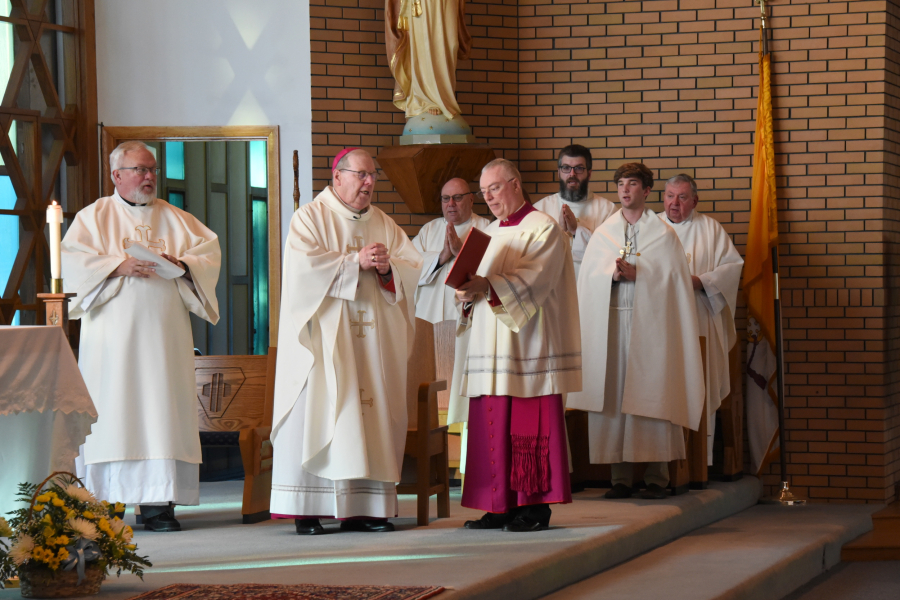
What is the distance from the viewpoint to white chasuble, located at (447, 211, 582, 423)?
5191 millimetres

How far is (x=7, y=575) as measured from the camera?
4082 millimetres

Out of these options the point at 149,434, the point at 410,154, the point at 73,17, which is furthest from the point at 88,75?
the point at 149,434

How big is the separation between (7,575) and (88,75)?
4451mm

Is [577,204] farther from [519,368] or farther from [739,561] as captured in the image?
[739,561]

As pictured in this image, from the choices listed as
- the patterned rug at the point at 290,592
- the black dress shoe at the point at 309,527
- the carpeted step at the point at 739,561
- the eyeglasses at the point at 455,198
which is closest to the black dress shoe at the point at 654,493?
the carpeted step at the point at 739,561

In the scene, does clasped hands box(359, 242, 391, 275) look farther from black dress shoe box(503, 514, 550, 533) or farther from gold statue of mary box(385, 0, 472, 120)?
gold statue of mary box(385, 0, 472, 120)

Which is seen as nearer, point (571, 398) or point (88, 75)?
point (571, 398)

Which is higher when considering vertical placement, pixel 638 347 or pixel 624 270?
pixel 624 270

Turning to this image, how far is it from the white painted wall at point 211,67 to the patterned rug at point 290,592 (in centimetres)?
398

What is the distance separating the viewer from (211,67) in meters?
7.81

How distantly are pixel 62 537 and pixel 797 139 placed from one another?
587 cm

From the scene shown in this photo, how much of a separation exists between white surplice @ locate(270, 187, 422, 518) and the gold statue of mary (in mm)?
2308

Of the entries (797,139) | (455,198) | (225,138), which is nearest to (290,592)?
(455,198)

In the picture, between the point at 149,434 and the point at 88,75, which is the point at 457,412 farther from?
the point at 88,75
